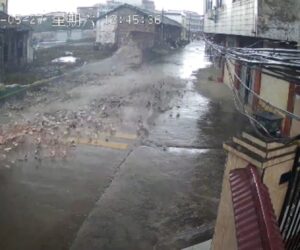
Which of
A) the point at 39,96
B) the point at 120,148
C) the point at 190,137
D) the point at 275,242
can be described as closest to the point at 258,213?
the point at 275,242

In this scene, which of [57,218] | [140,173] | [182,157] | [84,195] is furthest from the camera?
[182,157]

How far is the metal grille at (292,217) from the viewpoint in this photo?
4.50 m

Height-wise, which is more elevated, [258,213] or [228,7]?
[228,7]

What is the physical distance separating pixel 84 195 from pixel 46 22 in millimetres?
47809

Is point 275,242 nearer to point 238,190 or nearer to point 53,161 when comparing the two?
point 238,190

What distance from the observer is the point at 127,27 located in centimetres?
4847

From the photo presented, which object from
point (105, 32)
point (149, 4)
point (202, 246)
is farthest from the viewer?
point (149, 4)

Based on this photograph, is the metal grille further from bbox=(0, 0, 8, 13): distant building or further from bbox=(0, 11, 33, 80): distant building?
bbox=(0, 0, 8, 13): distant building

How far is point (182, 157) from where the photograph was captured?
11562mm

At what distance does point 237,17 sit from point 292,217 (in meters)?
13.4

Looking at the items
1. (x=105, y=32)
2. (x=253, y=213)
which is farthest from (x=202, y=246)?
(x=105, y=32)

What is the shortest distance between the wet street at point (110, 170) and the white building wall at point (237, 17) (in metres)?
3.38
